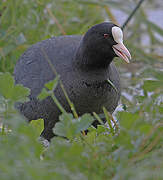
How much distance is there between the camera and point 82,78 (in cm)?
291

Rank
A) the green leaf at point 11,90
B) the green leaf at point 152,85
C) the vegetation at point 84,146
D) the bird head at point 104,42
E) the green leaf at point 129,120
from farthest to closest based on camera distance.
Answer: the bird head at point 104,42 < the green leaf at point 152,85 < the green leaf at point 11,90 < the green leaf at point 129,120 < the vegetation at point 84,146

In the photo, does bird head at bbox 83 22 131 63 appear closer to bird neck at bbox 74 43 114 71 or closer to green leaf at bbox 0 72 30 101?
bird neck at bbox 74 43 114 71

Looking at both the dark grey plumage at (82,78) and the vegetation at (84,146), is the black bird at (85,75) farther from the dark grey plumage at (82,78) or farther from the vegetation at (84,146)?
the vegetation at (84,146)

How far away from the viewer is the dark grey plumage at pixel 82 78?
2.85 m

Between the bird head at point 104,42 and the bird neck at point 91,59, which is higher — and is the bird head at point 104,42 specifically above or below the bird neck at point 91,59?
above

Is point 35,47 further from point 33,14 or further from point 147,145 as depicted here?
point 147,145

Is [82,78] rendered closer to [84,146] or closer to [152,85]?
[152,85]

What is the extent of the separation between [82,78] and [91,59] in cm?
13

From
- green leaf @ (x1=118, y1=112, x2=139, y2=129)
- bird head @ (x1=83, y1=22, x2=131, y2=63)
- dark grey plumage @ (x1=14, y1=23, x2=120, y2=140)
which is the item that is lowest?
dark grey plumage @ (x1=14, y1=23, x2=120, y2=140)

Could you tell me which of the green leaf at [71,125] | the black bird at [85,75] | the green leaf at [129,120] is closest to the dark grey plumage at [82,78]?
the black bird at [85,75]

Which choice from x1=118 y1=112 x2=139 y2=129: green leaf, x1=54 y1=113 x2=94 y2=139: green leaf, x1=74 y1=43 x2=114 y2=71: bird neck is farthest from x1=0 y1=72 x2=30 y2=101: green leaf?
x1=74 y1=43 x2=114 y2=71: bird neck

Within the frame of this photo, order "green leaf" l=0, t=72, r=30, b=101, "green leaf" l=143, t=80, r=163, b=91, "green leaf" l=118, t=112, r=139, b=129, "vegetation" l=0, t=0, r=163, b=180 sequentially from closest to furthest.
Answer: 1. "vegetation" l=0, t=0, r=163, b=180
2. "green leaf" l=118, t=112, r=139, b=129
3. "green leaf" l=0, t=72, r=30, b=101
4. "green leaf" l=143, t=80, r=163, b=91

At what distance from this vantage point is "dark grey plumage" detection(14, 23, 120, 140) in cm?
285

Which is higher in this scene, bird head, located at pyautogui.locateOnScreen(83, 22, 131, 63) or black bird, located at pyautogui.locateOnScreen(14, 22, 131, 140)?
bird head, located at pyautogui.locateOnScreen(83, 22, 131, 63)
